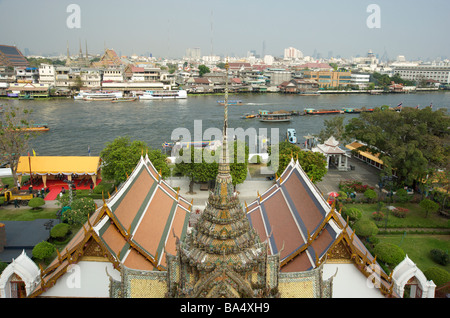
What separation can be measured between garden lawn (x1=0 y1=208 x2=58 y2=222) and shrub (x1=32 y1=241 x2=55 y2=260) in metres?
6.76

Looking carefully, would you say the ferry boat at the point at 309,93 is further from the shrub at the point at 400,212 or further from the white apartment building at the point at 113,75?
the shrub at the point at 400,212

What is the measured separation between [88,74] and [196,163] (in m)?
92.5

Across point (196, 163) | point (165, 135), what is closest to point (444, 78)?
point (165, 135)

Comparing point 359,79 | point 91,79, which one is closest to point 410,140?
point 91,79

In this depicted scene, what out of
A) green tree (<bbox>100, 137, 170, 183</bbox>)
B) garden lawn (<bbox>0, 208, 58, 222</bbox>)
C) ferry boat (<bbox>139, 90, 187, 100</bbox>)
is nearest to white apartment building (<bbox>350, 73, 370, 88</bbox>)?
ferry boat (<bbox>139, 90, 187, 100</bbox>)

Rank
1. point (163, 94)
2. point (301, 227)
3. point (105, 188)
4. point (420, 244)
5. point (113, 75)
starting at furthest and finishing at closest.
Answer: point (113, 75)
point (163, 94)
point (105, 188)
point (420, 244)
point (301, 227)

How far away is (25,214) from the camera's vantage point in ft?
86.6

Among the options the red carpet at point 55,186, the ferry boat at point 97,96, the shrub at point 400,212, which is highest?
the ferry boat at point 97,96

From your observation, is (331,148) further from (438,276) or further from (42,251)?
(42,251)

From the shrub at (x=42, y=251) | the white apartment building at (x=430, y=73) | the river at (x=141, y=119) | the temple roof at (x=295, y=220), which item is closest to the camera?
the temple roof at (x=295, y=220)

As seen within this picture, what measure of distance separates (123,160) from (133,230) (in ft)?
52.0

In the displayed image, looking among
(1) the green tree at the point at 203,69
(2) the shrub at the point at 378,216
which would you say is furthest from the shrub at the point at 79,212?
(1) the green tree at the point at 203,69

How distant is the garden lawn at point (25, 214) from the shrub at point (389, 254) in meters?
22.1

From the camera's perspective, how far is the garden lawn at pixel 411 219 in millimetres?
25094
